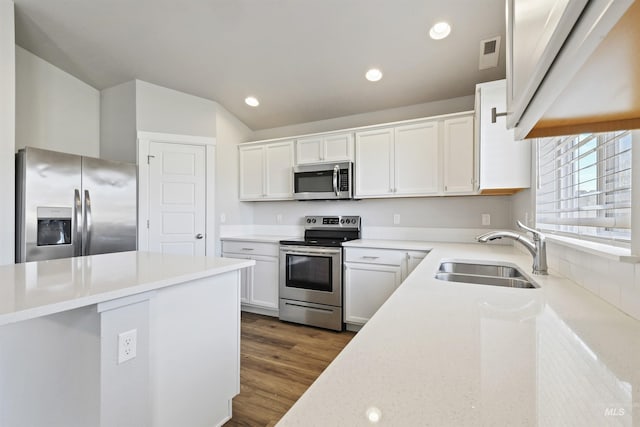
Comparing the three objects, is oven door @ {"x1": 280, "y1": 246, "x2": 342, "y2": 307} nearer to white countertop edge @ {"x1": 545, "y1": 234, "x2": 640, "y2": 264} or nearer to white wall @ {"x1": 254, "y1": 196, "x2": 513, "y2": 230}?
white wall @ {"x1": 254, "y1": 196, "x2": 513, "y2": 230}

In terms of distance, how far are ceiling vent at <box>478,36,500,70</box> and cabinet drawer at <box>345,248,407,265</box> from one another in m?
1.76

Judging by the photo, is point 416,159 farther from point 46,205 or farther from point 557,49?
point 46,205

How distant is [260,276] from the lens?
3.52m

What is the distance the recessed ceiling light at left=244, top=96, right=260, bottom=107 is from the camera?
141 inches

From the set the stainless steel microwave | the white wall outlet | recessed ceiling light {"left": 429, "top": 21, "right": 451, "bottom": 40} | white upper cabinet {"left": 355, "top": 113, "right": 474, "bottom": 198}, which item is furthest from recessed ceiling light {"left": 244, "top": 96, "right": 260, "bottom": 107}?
the white wall outlet

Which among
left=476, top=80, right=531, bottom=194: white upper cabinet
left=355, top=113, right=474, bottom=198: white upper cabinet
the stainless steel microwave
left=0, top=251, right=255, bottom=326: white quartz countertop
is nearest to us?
left=0, top=251, right=255, bottom=326: white quartz countertop

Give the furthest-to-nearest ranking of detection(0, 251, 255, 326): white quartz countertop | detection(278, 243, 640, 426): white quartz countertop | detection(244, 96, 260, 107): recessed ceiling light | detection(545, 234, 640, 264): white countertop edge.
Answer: detection(244, 96, 260, 107): recessed ceiling light < detection(0, 251, 255, 326): white quartz countertop < detection(545, 234, 640, 264): white countertop edge < detection(278, 243, 640, 426): white quartz countertop

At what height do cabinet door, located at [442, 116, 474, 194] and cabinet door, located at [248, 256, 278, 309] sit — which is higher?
cabinet door, located at [442, 116, 474, 194]

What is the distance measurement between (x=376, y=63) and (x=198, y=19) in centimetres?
156

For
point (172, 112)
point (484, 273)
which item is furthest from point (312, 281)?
point (172, 112)

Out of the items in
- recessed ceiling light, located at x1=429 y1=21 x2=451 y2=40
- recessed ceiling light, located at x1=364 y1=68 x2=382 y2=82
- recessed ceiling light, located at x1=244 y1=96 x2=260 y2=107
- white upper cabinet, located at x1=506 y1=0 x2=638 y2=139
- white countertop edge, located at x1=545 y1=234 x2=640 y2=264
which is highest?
recessed ceiling light, located at x1=429 y1=21 x2=451 y2=40

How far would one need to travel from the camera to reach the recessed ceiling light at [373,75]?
9.24 feet

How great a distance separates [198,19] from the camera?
2.51m

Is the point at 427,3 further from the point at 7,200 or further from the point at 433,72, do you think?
the point at 7,200
